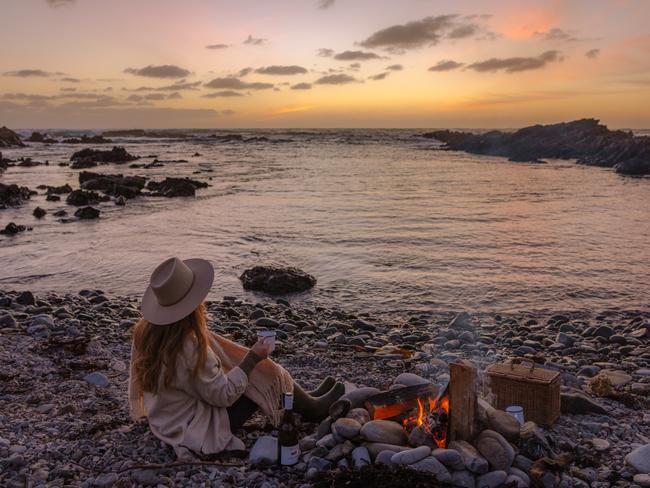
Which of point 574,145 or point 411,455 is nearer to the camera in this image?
point 411,455

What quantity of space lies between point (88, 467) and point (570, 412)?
4.78 metres

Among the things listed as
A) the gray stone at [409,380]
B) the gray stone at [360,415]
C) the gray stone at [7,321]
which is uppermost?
the gray stone at [360,415]

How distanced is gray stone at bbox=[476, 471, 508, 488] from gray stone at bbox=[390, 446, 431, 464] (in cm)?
44

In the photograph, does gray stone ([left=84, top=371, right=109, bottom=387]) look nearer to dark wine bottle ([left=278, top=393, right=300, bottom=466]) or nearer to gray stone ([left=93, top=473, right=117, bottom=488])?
gray stone ([left=93, top=473, right=117, bottom=488])

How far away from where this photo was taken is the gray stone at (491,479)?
184 inches

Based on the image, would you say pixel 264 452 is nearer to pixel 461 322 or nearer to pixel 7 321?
pixel 461 322

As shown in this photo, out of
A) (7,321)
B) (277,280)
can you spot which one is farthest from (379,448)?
(277,280)

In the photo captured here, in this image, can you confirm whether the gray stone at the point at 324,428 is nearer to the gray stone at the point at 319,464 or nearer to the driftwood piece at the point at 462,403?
the gray stone at the point at 319,464

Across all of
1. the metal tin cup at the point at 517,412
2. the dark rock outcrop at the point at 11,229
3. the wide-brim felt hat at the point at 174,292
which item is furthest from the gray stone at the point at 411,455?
the dark rock outcrop at the point at 11,229

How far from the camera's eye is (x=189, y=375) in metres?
5.10

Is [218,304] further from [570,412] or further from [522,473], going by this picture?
[522,473]

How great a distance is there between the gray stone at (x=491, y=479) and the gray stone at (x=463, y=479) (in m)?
0.05

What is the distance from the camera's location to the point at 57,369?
25.6ft

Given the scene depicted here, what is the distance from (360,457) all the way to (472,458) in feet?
2.94
